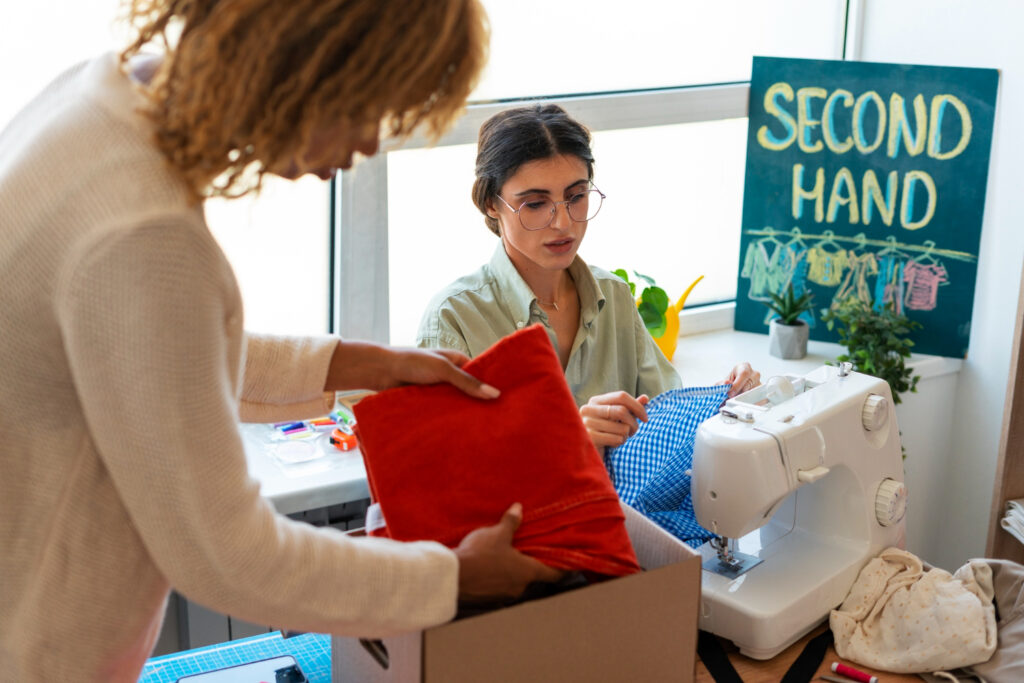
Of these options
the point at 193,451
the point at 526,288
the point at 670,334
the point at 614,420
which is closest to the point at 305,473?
the point at 526,288

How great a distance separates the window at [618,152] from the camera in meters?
2.36

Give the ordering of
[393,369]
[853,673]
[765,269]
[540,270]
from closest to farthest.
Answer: [393,369]
[853,673]
[540,270]
[765,269]

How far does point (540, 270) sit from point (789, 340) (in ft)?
3.34

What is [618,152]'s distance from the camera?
274cm

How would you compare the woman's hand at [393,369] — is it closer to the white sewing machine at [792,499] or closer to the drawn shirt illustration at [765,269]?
the white sewing machine at [792,499]

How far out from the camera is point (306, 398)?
111cm

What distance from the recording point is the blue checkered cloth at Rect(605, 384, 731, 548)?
148cm

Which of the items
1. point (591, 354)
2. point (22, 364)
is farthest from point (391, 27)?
point (591, 354)

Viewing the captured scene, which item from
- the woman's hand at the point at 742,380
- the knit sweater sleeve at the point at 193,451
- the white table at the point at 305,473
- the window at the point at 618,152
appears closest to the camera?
the knit sweater sleeve at the point at 193,451

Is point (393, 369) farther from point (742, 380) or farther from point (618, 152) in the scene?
point (618, 152)

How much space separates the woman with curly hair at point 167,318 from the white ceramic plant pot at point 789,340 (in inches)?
78.8

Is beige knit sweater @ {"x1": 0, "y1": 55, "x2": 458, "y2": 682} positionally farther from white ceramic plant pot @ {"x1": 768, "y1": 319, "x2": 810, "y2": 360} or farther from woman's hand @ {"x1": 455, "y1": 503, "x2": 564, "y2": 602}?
white ceramic plant pot @ {"x1": 768, "y1": 319, "x2": 810, "y2": 360}

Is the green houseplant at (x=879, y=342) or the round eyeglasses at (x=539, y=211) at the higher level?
the round eyeglasses at (x=539, y=211)

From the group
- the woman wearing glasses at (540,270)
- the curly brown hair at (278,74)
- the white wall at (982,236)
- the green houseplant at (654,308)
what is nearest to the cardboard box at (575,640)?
the curly brown hair at (278,74)
